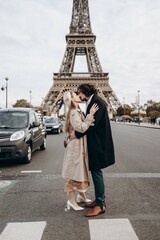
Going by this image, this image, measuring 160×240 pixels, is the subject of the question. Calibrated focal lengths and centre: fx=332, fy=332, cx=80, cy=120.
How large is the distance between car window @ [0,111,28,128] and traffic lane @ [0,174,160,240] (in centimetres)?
328

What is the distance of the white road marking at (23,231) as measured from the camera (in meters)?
3.68

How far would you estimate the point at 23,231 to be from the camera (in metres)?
3.87

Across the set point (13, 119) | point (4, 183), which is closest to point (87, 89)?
point (4, 183)

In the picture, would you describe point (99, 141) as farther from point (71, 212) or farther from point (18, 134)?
point (18, 134)

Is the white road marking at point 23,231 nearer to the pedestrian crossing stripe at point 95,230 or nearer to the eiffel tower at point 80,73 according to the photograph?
the pedestrian crossing stripe at point 95,230

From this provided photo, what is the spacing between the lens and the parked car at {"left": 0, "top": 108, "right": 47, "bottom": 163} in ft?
28.7

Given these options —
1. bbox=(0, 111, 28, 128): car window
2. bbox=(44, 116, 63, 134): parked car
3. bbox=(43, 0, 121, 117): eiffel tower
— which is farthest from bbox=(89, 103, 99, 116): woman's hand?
bbox=(43, 0, 121, 117): eiffel tower

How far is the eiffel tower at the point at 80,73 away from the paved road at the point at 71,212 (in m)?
66.6

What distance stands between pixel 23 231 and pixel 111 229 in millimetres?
1030

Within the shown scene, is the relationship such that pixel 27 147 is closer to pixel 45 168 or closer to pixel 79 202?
pixel 45 168

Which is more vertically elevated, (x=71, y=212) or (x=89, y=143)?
(x=89, y=143)

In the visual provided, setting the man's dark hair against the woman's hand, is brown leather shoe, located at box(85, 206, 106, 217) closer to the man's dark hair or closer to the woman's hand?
the woman's hand

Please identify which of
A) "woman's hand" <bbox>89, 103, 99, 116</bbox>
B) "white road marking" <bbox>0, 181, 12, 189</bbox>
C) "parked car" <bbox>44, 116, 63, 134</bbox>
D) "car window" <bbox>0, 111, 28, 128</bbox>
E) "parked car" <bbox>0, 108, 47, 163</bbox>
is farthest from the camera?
"parked car" <bbox>44, 116, 63, 134</bbox>

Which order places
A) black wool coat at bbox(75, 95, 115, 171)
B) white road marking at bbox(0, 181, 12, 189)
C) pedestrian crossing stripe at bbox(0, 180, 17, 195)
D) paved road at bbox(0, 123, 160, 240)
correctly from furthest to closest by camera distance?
white road marking at bbox(0, 181, 12, 189) < pedestrian crossing stripe at bbox(0, 180, 17, 195) < black wool coat at bbox(75, 95, 115, 171) < paved road at bbox(0, 123, 160, 240)
